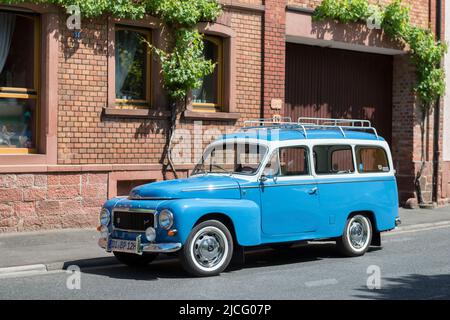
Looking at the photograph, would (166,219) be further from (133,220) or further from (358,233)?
(358,233)

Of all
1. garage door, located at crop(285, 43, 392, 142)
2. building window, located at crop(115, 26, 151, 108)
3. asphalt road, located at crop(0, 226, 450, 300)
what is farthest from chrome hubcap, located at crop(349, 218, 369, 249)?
garage door, located at crop(285, 43, 392, 142)

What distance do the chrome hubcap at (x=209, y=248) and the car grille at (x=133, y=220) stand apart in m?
0.64

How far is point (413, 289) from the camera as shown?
8742 millimetres

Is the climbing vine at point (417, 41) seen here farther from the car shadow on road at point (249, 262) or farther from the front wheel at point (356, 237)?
the front wheel at point (356, 237)

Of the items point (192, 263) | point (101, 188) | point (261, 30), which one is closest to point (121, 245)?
point (192, 263)

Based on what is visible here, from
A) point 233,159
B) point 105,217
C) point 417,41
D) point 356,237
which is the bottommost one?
point 356,237

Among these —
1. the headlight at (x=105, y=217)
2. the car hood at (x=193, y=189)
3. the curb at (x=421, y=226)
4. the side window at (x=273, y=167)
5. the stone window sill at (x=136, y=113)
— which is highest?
the stone window sill at (x=136, y=113)

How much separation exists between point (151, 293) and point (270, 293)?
134 cm

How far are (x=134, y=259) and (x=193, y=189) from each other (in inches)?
56.0

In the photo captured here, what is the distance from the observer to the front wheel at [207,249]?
362 inches

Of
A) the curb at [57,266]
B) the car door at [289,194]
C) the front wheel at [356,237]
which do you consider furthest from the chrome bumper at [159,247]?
the front wheel at [356,237]

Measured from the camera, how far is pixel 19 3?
509 inches

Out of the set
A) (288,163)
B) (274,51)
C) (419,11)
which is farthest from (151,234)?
(419,11)

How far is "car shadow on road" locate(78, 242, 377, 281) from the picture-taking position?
9.66 m
